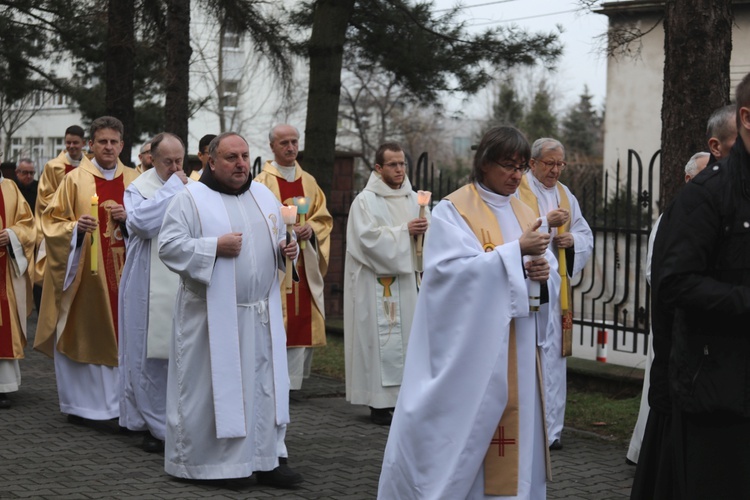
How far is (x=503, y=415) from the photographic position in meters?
5.02

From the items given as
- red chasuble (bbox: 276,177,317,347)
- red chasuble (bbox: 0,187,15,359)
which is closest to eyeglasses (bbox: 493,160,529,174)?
red chasuble (bbox: 276,177,317,347)

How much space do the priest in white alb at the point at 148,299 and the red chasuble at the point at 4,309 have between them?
4.99ft

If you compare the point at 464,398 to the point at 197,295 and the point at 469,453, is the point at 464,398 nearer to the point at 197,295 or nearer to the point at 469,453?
the point at 469,453

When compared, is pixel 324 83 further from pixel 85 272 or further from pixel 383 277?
pixel 85 272

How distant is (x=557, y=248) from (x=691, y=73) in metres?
1.52

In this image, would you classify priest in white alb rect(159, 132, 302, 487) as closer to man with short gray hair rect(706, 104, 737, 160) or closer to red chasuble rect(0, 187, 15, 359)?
man with short gray hair rect(706, 104, 737, 160)

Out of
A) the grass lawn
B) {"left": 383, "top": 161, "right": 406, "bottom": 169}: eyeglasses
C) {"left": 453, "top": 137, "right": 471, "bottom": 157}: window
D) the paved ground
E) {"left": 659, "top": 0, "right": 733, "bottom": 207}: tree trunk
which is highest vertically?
{"left": 453, "top": 137, "right": 471, "bottom": 157}: window

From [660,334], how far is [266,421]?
313 cm

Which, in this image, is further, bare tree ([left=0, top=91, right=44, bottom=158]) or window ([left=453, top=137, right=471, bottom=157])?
window ([left=453, top=137, right=471, bottom=157])

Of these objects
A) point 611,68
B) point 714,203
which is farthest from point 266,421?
point 611,68

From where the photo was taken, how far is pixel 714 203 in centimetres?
362

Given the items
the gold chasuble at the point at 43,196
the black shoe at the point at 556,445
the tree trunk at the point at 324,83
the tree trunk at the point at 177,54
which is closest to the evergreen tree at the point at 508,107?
the tree trunk at the point at 324,83

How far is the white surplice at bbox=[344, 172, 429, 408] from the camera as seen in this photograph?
8867 mm

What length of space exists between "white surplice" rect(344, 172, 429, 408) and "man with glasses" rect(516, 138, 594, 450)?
4.64 ft
